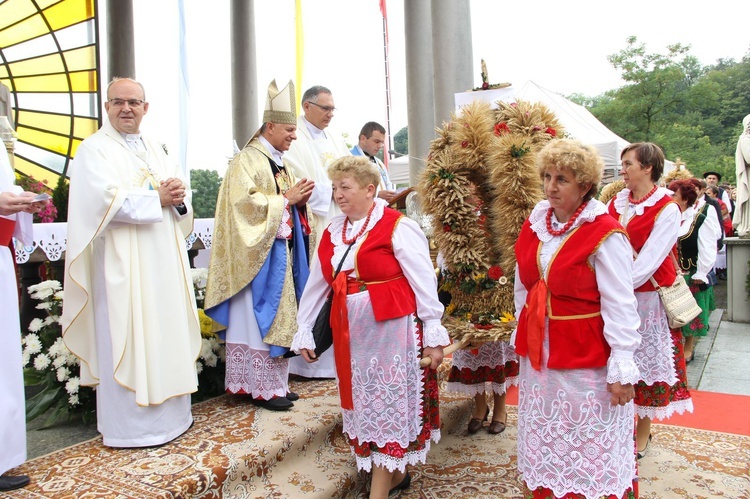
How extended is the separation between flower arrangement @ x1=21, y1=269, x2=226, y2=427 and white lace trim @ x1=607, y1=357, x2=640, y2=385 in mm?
2822

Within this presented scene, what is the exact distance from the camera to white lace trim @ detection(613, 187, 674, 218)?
357cm

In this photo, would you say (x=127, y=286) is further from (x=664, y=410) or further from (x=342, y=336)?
(x=664, y=410)

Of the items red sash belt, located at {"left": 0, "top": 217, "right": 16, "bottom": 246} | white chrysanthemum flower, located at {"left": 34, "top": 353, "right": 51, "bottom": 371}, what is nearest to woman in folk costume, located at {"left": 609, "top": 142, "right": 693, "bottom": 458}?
red sash belt, located at {"left": 0, "top": 217, "right": 16, "bottom": 246}

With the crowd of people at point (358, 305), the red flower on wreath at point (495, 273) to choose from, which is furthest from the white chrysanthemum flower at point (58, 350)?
the red flower on wreath at point (495, 273)

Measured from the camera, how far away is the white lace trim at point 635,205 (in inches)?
141

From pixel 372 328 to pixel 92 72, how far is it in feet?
29.6

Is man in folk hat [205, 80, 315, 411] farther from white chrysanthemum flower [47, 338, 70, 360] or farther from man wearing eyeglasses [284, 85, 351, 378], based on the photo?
white chrysanthemum flower [47, 338, 70, 360]

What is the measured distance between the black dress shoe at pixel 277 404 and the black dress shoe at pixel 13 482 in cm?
147

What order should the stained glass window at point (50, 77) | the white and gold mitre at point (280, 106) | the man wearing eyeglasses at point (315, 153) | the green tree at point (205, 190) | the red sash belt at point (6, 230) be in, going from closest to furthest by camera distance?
the red sash belt at point (6, 230) → the white and gold mitre at point (280, 106) → the man wearing eyeglasses at point (315, 153) → the stained glass window at point (50, 77) → the green tree at point (205, 190)

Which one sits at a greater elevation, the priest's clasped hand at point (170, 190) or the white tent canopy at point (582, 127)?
the white tent canopy at point (582, 127)

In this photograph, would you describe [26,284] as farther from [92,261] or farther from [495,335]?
[495,335]

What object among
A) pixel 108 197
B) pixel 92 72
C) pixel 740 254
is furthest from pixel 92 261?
pixel 740 254

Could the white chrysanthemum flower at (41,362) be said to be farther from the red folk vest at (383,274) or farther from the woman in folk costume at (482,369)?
the woman in folk costume at (482,369)

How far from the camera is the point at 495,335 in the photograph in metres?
3.45
